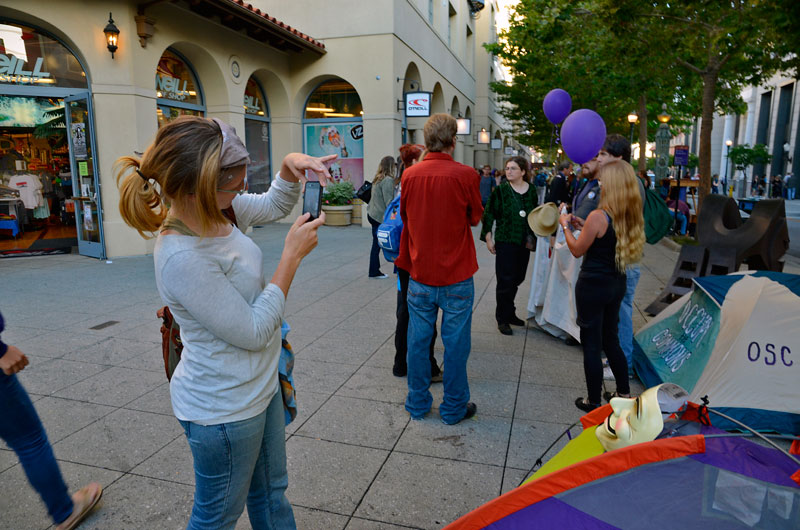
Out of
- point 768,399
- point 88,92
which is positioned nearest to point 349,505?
point 768,399

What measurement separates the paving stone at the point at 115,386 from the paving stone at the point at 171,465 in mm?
891

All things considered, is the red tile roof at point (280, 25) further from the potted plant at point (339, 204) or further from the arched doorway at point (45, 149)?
the potted plant at point (339, 204)

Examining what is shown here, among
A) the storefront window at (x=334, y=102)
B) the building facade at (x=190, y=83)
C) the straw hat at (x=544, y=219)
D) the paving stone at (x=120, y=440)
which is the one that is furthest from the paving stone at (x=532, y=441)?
the storefront window at (x=334, y=102)

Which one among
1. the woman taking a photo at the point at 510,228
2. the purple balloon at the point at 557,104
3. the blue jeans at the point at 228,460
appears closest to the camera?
the blue jeans at the point at 228,460

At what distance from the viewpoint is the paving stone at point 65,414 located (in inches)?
141

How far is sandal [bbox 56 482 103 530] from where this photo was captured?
2585mm

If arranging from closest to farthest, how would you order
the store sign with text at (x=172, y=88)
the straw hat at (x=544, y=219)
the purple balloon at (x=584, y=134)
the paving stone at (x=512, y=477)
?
the paving stone at (x=512, y=477) < the straw hat at (x=544, y=219) < the purple balloon at (x=584, y=134) < the store sign with text at (x=172, y=88)

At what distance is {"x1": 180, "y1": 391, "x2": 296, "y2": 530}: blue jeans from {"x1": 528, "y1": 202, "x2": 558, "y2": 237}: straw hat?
3.82m

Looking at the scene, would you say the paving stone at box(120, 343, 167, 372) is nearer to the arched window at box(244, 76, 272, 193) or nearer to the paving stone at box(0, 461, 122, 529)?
the paving stone at box(0, 461, 122, 529)

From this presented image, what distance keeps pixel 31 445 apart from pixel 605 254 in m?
3.41

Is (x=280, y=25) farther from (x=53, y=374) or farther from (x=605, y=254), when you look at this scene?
(x=605, y=254)

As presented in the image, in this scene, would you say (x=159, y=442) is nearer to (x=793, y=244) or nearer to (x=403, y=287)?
(x=403, y=287)

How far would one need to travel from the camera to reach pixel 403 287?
14.4ft

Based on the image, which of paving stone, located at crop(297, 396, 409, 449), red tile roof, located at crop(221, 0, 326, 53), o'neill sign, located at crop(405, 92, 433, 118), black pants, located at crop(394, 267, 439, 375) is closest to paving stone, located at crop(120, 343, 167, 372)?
paving stone, located at crop(297, 396, 409, 449)
